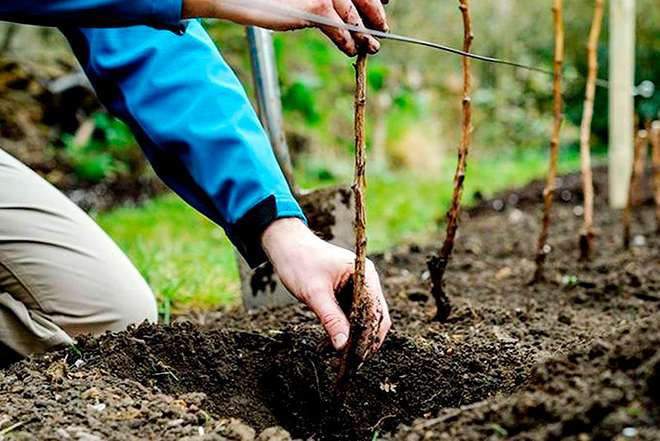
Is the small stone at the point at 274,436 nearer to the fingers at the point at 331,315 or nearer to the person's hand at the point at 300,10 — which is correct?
the fingers at the point at 331,315

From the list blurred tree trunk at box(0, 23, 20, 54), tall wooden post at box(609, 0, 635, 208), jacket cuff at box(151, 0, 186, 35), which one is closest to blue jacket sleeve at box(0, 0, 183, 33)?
jacket cuff at box(151, 0, 186, 35)

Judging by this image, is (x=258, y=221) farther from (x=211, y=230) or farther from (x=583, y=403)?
(x=211, y=230)

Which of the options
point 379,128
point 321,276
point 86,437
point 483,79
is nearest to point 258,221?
point 321,276

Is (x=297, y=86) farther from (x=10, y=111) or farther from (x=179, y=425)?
(x=179, y=425)

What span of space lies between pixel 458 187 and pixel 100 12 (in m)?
1.12

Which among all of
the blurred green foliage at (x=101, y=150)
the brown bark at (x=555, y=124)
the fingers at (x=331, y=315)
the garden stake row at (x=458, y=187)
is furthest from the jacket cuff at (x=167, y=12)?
the blurred green foliage at (x=101, y=150)

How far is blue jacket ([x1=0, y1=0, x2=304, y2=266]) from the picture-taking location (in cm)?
181

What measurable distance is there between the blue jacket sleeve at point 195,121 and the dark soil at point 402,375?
0.29 meters

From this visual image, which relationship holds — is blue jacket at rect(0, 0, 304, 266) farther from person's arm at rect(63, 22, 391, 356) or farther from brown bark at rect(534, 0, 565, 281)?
brown bark at rect(534, 0, 565, 281)

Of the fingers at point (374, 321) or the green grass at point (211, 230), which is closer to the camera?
the fingers at point (374, 321)

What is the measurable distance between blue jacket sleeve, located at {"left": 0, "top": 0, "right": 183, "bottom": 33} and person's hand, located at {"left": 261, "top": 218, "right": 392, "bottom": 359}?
50 cm

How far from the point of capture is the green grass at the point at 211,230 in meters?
3.28

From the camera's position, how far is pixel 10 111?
612cm

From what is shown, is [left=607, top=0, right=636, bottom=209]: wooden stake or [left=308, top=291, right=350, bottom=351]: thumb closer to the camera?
[left=308, top=291, right=350, bottom=351]: thumb
